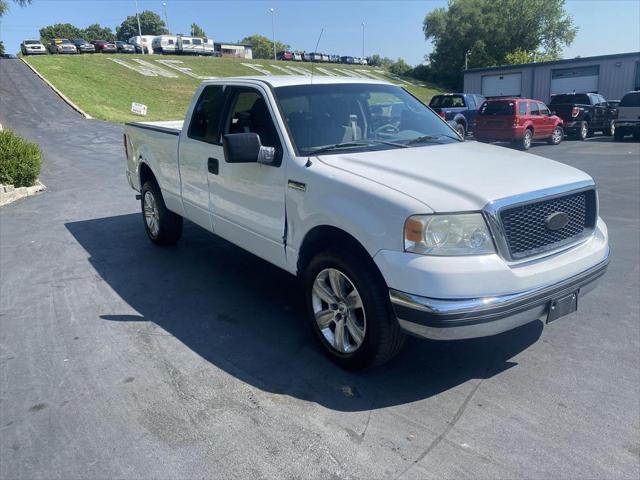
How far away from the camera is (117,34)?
127 metres

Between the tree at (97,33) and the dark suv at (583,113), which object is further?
the tree at (97,33)

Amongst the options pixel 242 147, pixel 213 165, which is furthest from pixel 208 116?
pixel 242 147

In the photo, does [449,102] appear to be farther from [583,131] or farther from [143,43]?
[143,43]

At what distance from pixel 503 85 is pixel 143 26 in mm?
112741

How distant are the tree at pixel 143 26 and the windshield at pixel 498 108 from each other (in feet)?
397

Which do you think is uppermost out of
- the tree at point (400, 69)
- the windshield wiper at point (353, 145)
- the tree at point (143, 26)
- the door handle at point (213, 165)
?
the tree at point (143, 26)

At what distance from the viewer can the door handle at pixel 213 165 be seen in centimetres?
482

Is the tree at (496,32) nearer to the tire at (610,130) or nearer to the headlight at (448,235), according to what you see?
the tire at (610,130)

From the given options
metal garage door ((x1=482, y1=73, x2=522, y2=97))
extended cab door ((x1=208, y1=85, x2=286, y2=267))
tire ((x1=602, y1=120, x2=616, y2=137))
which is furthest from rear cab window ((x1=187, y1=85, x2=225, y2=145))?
metal garage door ((x1=482, y1=73, x2=522, y2=97))

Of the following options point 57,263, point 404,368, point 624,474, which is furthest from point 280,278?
point 624,474

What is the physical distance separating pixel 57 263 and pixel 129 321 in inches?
85.9

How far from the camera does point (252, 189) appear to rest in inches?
170

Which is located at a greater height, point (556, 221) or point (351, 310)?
point (556, 221)

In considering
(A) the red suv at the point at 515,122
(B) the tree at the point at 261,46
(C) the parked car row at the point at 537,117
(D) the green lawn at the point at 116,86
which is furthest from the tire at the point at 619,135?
(B) the tree at the point at 261,46
